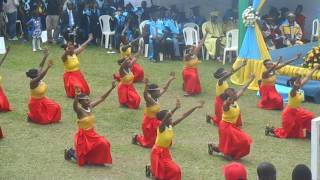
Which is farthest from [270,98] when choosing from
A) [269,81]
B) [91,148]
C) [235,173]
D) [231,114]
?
[235,173]

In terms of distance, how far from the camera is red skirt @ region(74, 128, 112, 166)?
31.1 feet

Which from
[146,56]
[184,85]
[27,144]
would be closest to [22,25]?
[146,56]

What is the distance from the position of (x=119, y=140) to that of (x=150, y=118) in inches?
31.7

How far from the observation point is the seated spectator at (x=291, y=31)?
18022 millimetres

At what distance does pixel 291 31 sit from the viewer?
59.7 feet

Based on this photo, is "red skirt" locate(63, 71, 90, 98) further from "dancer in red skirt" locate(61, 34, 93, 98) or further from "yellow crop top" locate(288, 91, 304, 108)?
"yellow crop top" locate(288, 91, 304, 108)

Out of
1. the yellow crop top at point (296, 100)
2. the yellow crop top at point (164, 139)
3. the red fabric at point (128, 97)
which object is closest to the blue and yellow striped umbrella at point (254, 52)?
the red fabric at point (128, 97)

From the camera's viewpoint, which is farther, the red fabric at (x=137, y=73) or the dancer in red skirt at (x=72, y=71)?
the red fabric at (x=137, y=73)

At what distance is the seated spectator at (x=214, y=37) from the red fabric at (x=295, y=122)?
7406 millimetres

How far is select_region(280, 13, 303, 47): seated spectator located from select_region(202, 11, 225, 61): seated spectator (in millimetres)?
1764

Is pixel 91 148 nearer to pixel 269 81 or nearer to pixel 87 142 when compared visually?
pixel 87 142

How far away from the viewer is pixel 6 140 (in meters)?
10.7

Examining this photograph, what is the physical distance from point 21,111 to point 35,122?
0.87m

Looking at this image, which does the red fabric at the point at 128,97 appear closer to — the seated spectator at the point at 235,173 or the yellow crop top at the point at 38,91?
the yellow crop top at the point at 38,91
